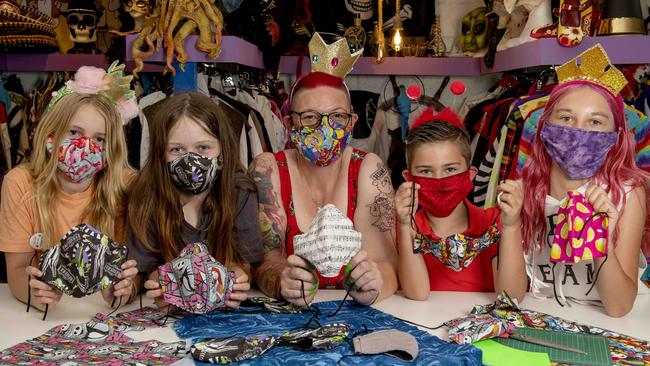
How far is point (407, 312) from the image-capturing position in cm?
215

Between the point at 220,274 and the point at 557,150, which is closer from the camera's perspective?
the point at 220,274

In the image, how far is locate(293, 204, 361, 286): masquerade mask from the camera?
6.48ft

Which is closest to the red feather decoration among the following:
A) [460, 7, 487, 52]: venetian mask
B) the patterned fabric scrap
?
the patterned fabric scrap

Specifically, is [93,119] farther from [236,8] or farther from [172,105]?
[236,8]

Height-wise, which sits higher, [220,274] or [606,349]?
[220,274]

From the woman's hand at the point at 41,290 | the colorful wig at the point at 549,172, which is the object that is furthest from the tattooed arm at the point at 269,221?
the colorful wig at the point at 549,172

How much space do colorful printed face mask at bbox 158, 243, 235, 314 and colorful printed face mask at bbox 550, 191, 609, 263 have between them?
107 centimetres

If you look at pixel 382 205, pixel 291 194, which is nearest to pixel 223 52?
pixel 291 194

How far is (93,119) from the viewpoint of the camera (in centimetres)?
235

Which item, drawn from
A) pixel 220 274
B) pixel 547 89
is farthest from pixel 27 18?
pixel 547 89

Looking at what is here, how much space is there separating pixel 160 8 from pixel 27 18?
3.22 feet

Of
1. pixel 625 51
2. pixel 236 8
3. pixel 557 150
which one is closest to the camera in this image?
pixel 557 150

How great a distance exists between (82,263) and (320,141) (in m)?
0.96

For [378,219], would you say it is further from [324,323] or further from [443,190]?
[324,323]
